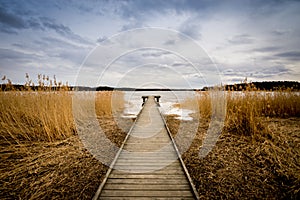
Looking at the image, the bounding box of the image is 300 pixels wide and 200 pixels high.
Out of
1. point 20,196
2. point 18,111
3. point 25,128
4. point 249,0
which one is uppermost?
point 249,0

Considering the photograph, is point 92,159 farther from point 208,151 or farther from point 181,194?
point 208,151

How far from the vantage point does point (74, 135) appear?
16.7 feet

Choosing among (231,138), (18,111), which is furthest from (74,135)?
(231,138)

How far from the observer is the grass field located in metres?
2.63

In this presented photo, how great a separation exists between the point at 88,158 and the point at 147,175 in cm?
149

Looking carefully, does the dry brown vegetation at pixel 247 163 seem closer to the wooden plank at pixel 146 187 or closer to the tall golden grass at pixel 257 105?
the tall golden grass at pixel 257 105

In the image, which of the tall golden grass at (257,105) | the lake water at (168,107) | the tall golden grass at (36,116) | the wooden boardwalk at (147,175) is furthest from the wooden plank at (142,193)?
the lake water at (168,107)

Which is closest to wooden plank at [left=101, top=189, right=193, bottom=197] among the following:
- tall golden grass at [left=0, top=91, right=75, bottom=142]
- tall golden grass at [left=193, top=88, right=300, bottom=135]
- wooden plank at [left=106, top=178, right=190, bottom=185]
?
wooden plank at [left=106, top=178, right=190, bottom=185]

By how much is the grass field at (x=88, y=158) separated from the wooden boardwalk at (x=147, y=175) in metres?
0.23

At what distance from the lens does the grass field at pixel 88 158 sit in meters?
2.63

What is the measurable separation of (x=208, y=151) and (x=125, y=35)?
8772mm

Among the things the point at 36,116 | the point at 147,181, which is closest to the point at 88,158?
the point at 147,181

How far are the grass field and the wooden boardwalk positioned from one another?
0.23m

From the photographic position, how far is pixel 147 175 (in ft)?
9.73
